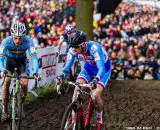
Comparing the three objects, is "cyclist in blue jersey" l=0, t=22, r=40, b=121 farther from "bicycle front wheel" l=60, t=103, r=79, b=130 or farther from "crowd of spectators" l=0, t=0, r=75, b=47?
"crowd of spectators" l=0, t=0, r=75, b=47

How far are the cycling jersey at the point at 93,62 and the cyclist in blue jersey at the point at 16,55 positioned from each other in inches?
36.1

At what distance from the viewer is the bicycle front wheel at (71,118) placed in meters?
8.01

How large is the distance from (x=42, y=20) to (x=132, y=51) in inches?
306

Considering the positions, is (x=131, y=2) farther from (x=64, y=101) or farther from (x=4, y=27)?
(x=64, y=101)

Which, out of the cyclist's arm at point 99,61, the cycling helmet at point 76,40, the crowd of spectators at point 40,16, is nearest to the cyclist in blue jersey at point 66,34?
the cyclist's arm at point 99,61

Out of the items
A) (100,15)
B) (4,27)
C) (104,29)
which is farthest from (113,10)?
(4,27)

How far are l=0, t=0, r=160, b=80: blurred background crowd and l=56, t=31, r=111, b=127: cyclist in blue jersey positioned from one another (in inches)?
369

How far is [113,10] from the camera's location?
28.2m

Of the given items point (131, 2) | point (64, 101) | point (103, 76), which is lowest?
point (64, 101)

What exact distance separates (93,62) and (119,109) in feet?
11.7

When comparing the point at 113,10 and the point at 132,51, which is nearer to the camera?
the point at 132,51

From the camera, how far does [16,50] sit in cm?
991

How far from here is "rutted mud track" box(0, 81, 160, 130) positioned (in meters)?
10.7

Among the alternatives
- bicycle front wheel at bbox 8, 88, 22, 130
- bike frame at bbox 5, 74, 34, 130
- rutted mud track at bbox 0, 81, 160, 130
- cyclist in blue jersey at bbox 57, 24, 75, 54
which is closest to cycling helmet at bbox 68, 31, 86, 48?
bike frame at bbox 5, 74, 34, 130
